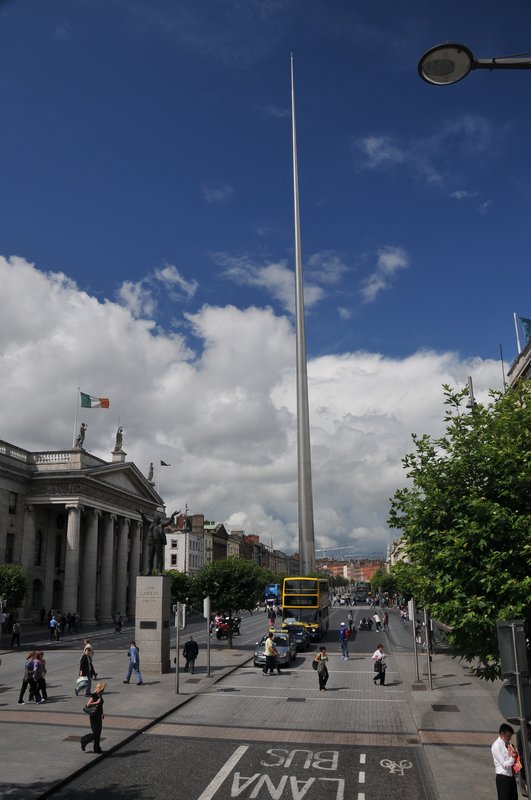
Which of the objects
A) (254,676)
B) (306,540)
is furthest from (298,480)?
(254,676)

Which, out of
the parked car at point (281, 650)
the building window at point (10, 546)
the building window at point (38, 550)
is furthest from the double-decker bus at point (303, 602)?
the building window at point (38, 550)

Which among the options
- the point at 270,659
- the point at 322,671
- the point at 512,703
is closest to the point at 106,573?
the point at 270,659

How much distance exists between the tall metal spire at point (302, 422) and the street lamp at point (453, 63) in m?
69.8

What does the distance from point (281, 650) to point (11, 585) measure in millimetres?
20296

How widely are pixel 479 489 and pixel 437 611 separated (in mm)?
2926

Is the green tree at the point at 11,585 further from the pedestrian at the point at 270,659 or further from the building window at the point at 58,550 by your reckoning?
the building window at the point at 58,550

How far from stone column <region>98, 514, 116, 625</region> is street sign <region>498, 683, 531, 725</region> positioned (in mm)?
65789

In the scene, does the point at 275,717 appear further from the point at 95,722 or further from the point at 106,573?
the point at 106,573

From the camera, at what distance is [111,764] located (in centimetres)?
1473

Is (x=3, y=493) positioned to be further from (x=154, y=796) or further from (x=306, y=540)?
(x=154, y=796)

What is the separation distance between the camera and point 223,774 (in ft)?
45.9

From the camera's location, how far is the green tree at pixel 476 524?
13.3 meters

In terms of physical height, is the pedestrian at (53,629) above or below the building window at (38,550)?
below

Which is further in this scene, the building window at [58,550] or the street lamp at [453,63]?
the building window at [58,550]
